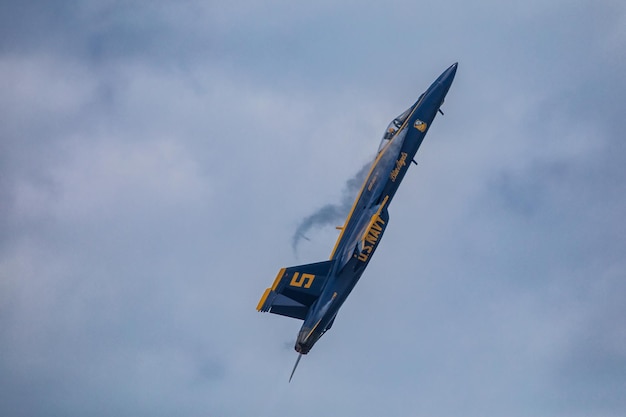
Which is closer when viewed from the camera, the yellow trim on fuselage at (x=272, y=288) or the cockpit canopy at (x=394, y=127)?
the yellow trim on fuselage at (x=272, y=288)

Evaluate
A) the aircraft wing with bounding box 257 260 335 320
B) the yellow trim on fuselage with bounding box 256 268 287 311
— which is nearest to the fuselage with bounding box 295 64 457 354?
the aircraft wing with bounding box 257 260 335 320

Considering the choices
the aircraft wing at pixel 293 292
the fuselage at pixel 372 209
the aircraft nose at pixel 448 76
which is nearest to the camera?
the fuselage at pixel 372 209

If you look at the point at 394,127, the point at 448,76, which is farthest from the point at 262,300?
the point at 448,76

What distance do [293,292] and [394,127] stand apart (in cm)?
1720

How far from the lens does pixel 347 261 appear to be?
2379 inches

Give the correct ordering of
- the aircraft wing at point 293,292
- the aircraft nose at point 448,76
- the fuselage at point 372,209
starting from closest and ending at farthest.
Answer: the fuselage at point 372,209, the aircraft wing at point 293,292, the aircraft nose at point 448,76

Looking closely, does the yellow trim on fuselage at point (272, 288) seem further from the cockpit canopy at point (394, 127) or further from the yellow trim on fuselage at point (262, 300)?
the cockpit canopy at point (394, 127)

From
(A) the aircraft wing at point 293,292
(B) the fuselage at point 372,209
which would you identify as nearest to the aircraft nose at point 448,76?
(B) the fuselage at point 372,209

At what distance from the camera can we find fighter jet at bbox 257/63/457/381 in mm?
59750

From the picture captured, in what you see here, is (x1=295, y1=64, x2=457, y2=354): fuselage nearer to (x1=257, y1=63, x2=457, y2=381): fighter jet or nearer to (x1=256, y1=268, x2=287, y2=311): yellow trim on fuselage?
(x1=257, y1=63, x2=457, y2=381): fighter jet

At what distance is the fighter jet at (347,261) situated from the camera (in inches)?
2352

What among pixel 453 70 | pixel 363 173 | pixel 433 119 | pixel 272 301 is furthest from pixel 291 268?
pixel 453 70

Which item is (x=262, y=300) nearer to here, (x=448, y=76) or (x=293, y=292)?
(x=293, y=292)

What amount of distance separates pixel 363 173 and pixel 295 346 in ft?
52.8
